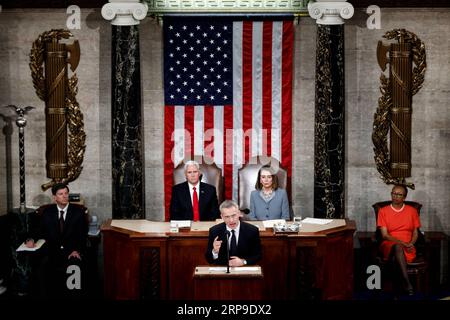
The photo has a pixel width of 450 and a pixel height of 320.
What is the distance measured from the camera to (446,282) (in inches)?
448

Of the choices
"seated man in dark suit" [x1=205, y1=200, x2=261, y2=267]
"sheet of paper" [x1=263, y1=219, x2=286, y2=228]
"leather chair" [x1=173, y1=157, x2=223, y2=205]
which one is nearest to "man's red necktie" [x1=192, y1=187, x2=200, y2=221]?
"leather chair" [x1=173, y1=157, x2=223, y2=205]

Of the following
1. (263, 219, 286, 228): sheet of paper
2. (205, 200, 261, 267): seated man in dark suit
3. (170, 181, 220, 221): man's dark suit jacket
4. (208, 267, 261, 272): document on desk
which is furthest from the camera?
(170, 181, 220, 221): man's dark suit jacket

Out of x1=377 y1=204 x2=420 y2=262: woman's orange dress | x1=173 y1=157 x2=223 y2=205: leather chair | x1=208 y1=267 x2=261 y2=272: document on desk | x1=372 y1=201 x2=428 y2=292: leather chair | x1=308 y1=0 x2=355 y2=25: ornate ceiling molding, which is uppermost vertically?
x1=308 y1=0 x2=355 y2=25: ornate ceiling molding

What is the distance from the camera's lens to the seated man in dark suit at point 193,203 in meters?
10.4

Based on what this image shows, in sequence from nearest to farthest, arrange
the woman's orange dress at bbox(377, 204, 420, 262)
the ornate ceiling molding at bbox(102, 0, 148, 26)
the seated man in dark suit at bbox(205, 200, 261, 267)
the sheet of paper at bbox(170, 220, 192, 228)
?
1. the seated man in dark suit at bbox(205, 200, 261, 267)
2. the sheet of paper at bbox(170, 220, 192, 228)
3. the woman's orange dress at bbox(377, 204, 420, 262)
4. the ornate ceiling molding at bbox(102, 0, 148, 26)

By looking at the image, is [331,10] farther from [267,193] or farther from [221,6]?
[267,193]

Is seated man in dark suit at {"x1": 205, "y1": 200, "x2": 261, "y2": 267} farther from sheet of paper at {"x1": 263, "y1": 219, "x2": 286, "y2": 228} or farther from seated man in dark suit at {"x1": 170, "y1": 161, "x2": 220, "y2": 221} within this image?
seated man in dark suit at {"x1": 170, "y1": 161, "x2": 220, "y2": 221}

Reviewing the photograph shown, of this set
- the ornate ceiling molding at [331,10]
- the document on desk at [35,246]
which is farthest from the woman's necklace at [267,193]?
the document on desk at [35,246]

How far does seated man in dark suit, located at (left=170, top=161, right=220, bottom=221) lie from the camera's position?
10414mm

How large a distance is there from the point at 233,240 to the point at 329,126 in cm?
351

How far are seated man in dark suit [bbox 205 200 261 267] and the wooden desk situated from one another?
2.96 ft

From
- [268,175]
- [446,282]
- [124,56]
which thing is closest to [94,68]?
[124,56]
